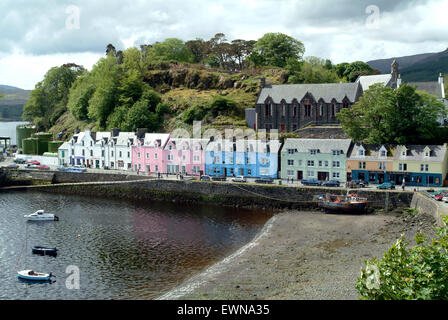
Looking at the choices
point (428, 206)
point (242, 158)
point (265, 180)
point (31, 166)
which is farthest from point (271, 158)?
point (31, 166)

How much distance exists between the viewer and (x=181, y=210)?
167 feet

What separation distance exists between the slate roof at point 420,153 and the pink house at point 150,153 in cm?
3340

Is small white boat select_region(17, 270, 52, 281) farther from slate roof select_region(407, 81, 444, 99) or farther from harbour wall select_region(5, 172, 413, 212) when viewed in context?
slate roof select_region(407, 81, 444, 99)

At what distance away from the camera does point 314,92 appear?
68188mm

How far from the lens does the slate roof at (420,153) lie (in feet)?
161

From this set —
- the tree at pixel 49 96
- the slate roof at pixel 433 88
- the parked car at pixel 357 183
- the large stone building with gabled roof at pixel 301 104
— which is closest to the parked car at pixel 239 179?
the parked car at pixel 357 183

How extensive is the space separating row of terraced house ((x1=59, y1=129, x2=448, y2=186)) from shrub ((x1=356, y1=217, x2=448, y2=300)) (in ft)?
129

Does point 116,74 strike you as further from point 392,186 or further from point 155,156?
point 392,186

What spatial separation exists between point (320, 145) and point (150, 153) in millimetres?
26701

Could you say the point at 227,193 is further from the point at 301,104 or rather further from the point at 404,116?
the point at 404,116

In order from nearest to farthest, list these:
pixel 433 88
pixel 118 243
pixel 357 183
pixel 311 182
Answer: pixel 118 243, pixel 357 183, pixel 311 182, pixel 433 88

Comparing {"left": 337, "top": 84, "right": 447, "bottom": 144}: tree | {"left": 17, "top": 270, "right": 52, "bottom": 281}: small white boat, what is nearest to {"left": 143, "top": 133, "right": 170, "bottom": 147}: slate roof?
{"left": 337, "top": 84, "right": 447, "bottom": 144}: tree

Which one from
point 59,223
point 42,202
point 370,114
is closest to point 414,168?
point 370,114
